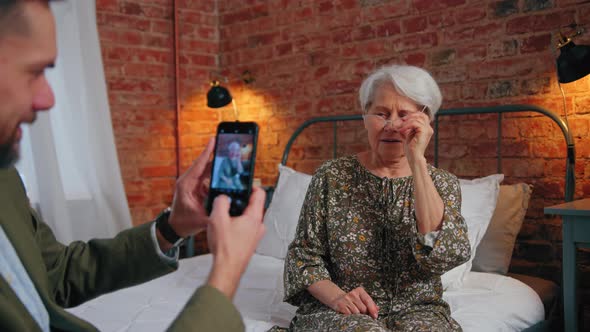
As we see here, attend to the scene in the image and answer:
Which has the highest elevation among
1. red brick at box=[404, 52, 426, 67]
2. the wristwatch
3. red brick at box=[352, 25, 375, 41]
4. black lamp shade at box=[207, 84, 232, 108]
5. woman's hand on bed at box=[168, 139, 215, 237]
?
red brick at box=[352, 25, 375, 41]

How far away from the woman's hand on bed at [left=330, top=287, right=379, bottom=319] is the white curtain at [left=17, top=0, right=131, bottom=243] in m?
1.98

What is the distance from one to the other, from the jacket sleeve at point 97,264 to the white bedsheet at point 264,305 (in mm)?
745

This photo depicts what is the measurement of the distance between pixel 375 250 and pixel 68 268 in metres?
1.04

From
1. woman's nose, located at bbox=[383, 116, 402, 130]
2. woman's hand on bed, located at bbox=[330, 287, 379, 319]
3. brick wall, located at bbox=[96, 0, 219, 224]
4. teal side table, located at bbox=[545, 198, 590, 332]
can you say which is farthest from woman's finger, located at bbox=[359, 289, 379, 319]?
brick wall, located at bbox=[96, 0, 219, 224]

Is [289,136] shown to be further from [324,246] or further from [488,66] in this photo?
[324,246]

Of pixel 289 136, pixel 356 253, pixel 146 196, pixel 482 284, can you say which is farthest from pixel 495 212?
pixel 146 196

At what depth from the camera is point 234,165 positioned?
1.02m

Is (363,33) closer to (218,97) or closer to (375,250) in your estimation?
(218,97)

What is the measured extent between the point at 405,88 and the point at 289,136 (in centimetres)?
179

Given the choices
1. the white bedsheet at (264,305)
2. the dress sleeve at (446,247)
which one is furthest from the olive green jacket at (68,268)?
the dress sleeve at (446,247)

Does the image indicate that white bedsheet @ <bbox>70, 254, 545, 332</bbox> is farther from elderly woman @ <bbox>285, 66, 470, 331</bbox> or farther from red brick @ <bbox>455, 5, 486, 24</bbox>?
red brick @ <bbox>455, 5, 486, 24</bbox>

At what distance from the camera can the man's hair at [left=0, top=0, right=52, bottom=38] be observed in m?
0.64

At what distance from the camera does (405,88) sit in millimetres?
2074

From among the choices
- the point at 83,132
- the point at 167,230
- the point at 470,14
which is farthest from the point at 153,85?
the point at 167,230
